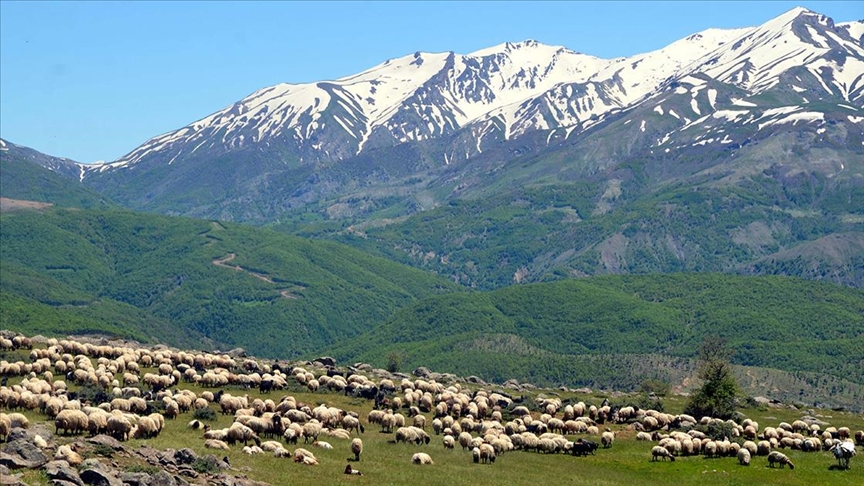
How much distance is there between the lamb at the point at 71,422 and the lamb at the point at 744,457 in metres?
47.7

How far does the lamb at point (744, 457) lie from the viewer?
3253 inches

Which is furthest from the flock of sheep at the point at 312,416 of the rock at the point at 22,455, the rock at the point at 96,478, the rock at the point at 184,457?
the rock at the point at 184,457

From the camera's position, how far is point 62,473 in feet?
175

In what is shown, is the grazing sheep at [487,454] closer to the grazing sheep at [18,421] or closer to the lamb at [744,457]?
the lamb at [744,457]

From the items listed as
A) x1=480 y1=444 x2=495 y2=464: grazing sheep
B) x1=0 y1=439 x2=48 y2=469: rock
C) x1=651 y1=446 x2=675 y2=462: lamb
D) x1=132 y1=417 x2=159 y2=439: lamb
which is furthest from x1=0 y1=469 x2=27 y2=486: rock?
x1=651 y1=446 x2=675 y2=462: lamb

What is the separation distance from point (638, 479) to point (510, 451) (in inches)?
521

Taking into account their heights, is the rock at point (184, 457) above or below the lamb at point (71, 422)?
below

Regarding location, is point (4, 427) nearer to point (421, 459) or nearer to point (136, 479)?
point (136, 479)

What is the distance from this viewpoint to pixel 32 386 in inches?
3465

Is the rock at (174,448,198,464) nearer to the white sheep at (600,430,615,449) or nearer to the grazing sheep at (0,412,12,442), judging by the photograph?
the grazing sheep at (0,412,12,442)

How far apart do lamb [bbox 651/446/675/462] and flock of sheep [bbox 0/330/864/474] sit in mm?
92

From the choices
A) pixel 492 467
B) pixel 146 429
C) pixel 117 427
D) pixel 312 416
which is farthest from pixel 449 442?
pixel 117 427

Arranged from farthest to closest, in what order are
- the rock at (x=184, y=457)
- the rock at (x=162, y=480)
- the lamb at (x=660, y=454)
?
the lamb at (x=660, y=454) → the rock at (x=184, y=457) → the rock at (x=162, y=480)

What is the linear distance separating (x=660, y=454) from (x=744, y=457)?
254 inches
